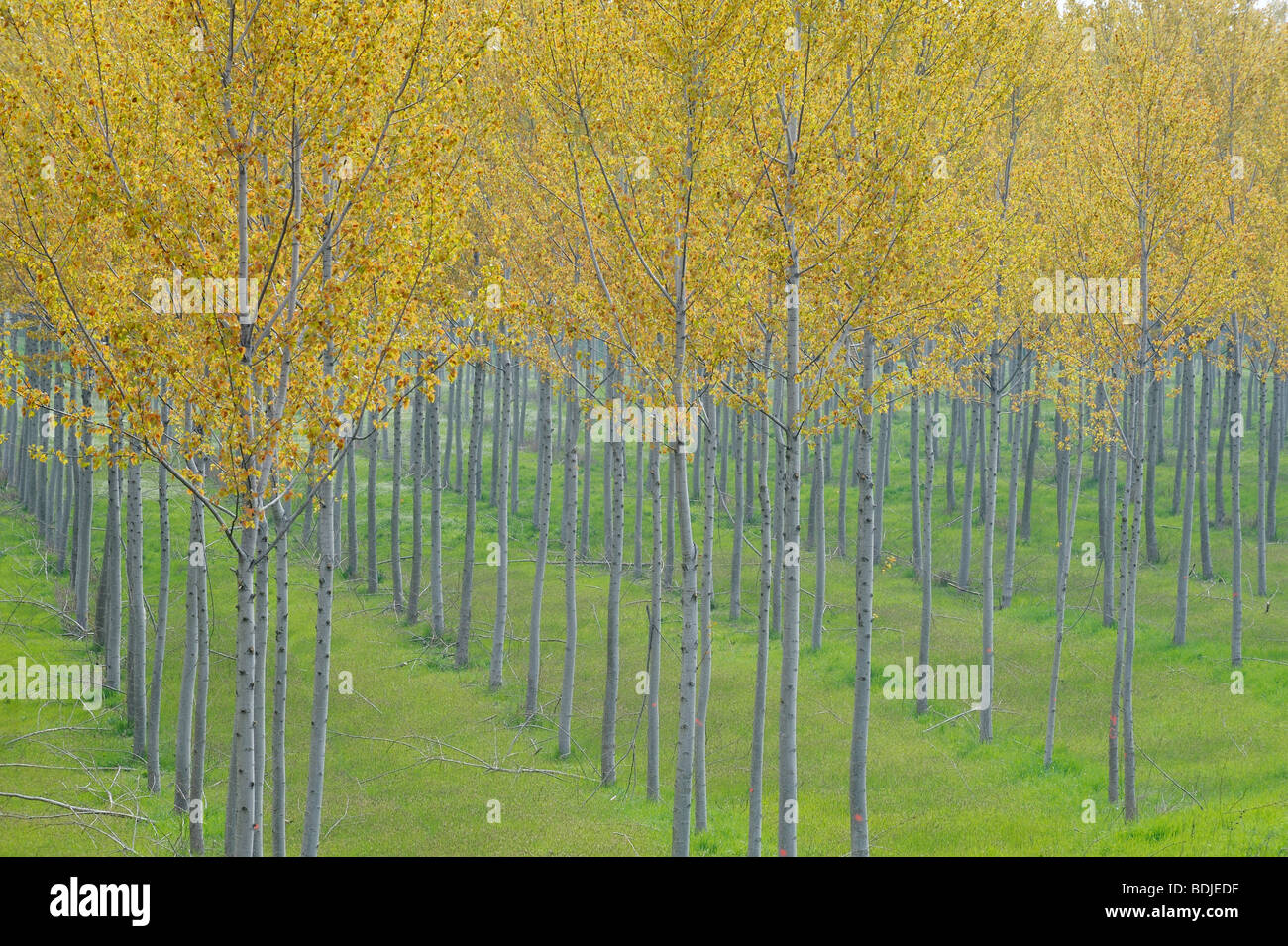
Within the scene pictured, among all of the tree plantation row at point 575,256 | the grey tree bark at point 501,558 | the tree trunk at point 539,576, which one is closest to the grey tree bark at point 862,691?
the tree plantation row at point 575,256

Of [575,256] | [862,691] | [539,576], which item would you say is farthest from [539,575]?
[862,691]

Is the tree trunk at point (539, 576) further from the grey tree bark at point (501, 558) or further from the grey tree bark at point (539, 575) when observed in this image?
the grey tree bark at point (501, 558)

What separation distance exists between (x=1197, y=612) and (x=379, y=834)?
22.3m

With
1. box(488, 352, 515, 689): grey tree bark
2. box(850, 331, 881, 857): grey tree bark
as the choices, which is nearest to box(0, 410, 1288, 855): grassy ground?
box(488, 352, 515, 689): grey tree bark

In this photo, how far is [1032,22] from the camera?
17.4 meters

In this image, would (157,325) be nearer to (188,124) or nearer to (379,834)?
(188,124)

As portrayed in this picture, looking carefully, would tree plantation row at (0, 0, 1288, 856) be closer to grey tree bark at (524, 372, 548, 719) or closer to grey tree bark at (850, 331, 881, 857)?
grey tree bark at (850, 331, 881, 857)

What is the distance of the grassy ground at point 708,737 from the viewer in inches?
580

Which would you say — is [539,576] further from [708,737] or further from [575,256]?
[575,256]

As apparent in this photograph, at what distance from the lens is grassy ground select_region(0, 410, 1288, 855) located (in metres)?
14.7

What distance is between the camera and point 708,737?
19641 millimetres

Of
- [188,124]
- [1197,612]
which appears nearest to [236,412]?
[188,124]

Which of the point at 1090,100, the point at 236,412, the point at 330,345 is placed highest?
the point at 1090,100

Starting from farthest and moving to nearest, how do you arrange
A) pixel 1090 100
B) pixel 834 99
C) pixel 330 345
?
pixel 1090 100 → pixel 834 99 → pixel 330 345
